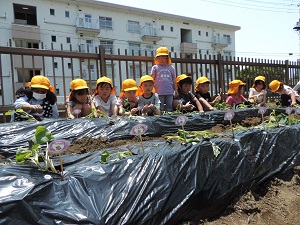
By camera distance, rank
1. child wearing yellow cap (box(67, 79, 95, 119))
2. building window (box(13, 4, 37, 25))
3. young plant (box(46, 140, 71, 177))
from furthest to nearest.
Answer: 1. building window (box(13, 4, 37, 25))
2. child wearing yellow cap (box(67, 79, 95, 119))
3. young plant (box(46, 140, 71, 177))

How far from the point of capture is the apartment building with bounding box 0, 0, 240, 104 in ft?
71.8

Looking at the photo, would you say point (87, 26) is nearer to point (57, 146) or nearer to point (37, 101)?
point (37, 101)

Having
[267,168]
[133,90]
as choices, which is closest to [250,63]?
[133,90]

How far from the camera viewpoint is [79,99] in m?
3.90

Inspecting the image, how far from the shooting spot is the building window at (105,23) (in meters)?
26.5

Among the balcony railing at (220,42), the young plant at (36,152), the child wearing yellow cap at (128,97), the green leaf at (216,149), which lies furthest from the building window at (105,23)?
the young plant at (36,152)

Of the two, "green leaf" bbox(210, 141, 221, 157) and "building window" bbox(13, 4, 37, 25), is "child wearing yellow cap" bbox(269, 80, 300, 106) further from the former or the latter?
"building window" bbox(13, 4, 37, 25)

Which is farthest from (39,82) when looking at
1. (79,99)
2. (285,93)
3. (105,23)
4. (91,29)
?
(105,23)

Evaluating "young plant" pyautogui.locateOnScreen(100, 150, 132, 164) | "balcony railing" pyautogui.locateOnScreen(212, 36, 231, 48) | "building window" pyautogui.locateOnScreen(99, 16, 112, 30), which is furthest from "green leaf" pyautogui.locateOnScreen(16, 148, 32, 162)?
"balcony railing" pyautogui.locateOnScreen(212, 36, 231, 48)

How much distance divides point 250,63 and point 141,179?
7536 mm

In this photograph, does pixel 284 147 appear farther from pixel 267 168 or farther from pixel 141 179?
pixel 141 179

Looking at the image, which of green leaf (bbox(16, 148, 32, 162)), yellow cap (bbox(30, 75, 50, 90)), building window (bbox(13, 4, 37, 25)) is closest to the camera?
green leaf (bbox(16, 148, 32, 162))

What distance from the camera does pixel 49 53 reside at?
4.79 m

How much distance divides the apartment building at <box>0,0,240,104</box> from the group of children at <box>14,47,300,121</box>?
46.4ft
